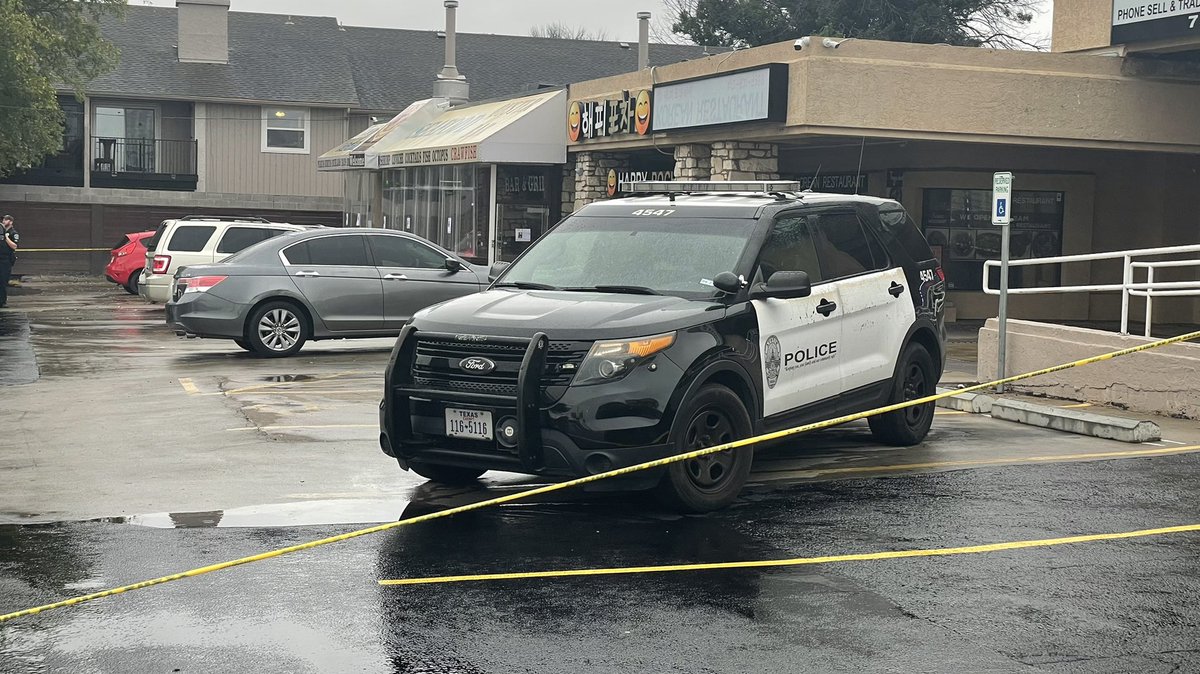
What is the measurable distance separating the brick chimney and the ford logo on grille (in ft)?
134

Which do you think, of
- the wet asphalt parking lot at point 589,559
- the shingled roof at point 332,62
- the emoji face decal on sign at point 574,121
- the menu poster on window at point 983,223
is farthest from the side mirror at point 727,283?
the shingled roof at point 332,62

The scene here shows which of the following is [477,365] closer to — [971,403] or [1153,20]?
[971,403]

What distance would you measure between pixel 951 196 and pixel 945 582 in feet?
61.3

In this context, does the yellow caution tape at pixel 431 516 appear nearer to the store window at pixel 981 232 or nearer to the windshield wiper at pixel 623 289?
the windshield wiper at pixel 623 289

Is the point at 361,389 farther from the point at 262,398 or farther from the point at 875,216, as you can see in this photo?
the point at 875,216

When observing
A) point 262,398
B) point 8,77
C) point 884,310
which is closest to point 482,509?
point 884,310

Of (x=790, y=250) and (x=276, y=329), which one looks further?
Answer: (x=276, y=329)

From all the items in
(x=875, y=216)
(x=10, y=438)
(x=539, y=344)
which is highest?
(x=875, y=216)

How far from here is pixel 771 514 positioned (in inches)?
330

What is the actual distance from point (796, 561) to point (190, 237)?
20.5m

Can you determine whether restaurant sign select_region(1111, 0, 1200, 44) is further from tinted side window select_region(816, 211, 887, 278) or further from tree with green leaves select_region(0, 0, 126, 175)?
tree with green leaves select_region(0, 0, 126, 175)

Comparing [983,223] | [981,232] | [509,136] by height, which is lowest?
[981,232]

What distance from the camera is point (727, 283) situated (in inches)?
341

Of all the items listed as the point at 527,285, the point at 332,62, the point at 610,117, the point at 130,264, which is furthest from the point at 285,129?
the point at 527,285
